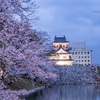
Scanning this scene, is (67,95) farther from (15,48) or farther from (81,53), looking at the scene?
(81,53)

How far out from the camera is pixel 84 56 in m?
65.3

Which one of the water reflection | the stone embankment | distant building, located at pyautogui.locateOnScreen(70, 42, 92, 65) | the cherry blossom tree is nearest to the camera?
the cherry blossom tree

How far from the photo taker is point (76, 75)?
1113 inches

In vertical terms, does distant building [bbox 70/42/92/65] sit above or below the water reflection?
above

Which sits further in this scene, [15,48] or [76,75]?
[76,75]

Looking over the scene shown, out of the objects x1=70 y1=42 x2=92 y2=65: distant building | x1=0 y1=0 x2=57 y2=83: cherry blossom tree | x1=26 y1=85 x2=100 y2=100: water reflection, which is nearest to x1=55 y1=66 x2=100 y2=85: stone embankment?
x1=26 y1=85 x2=100 y2=100: water reflection

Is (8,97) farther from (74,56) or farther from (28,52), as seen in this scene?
(74,56)

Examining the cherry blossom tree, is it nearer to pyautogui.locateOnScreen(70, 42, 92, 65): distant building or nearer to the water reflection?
the water reflection

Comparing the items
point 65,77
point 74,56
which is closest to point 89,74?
point 65,77

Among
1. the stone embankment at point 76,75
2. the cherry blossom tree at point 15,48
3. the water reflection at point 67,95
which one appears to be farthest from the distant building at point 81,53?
the cherry blossom tree at point 15,48

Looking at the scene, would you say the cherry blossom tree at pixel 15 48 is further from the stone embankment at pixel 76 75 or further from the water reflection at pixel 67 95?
the stone embankment at pixel 76 75

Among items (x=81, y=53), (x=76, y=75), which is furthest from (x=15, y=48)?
(x=81, y=53)

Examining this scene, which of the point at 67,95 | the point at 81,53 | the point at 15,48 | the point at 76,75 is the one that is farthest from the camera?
the point at 81,53

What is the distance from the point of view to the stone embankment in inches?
1104
